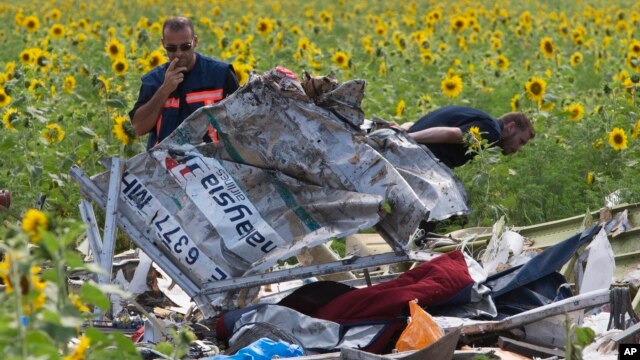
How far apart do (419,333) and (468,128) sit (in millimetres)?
2984

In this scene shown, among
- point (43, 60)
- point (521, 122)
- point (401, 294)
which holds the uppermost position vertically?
point (43, 60)

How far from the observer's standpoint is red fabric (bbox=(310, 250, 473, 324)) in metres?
5.56

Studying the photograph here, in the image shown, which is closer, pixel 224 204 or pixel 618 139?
pixel 224 204

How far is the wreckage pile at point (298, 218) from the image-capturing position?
18.5ft

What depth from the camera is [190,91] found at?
23.2ft

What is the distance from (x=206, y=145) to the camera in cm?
591

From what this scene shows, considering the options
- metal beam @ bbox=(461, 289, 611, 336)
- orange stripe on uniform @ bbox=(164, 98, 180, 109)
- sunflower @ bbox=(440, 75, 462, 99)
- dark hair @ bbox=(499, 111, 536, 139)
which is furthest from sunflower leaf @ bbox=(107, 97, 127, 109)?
metal beam @ bbox=(461, 289, 611, 336)

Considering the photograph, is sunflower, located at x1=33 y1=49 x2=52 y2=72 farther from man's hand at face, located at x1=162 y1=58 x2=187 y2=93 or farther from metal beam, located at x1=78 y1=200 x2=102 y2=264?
metal beam, located at x1=78 y1=200 x2=102 y2=264

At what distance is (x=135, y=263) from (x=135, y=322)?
1.00 m

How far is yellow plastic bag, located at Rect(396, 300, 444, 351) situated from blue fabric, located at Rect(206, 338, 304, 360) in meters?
0.41

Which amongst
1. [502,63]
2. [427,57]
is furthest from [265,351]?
[427,57]

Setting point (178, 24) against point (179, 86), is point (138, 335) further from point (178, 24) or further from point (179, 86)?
point (178, 24)

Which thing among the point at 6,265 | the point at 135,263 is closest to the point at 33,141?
the point at 135,263

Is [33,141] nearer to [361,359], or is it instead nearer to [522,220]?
[522,220]
